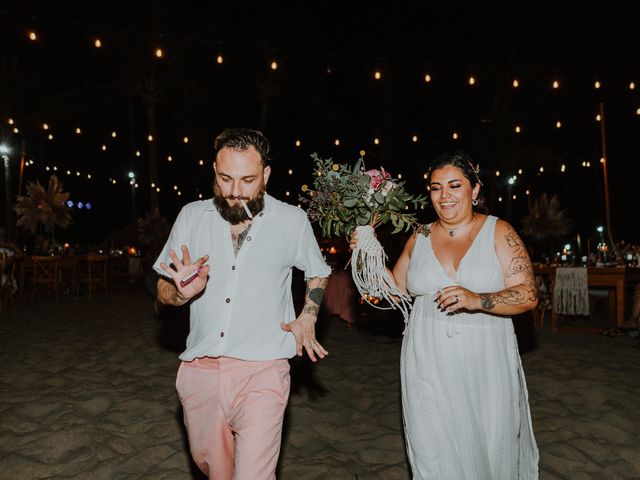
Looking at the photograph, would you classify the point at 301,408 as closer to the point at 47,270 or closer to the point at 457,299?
the point at 457,299

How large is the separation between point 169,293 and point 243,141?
2.50 feet

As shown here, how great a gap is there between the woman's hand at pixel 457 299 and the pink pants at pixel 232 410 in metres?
0.81

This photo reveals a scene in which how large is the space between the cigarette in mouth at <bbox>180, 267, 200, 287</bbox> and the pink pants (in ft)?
1.24

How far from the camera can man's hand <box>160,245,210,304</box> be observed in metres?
2.22

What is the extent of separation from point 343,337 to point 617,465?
184 inches

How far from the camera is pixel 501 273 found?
107 inches

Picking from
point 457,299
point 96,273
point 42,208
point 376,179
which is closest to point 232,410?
point 457,299

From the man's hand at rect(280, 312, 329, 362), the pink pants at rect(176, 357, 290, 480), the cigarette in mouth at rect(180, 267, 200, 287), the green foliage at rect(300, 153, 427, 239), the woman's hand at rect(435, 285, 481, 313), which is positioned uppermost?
the green foliage at rect(300, 153, 427, 239)

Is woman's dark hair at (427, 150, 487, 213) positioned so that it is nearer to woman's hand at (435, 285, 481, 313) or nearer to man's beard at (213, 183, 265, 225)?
woman's hand at (435, 285, 481, 313)

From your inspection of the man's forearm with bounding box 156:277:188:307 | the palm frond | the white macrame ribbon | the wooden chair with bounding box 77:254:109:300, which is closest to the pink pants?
the man's forearm with bounding box 156:277:188:307

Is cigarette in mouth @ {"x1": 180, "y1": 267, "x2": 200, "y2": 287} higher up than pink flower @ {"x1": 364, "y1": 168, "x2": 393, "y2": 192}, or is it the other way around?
pink flower @ {"x1": 364, "y1": 168, "x2": 393, "y2": 192}

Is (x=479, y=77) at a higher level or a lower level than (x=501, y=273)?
higher

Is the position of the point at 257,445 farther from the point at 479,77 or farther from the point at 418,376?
the point at 479,77

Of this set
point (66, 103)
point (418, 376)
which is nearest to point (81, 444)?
point (418, 376)
